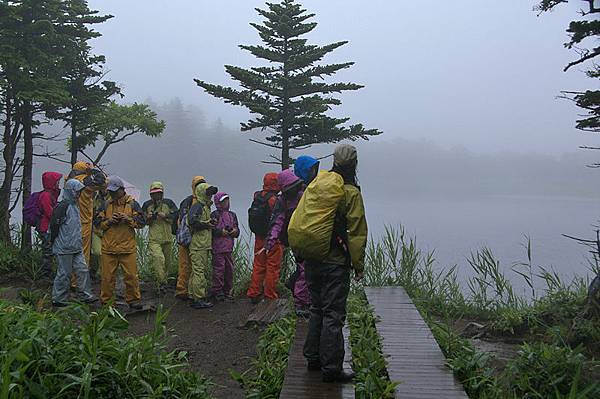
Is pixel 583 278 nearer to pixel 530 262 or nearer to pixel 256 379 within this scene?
pixel 530 262

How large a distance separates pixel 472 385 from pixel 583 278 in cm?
396

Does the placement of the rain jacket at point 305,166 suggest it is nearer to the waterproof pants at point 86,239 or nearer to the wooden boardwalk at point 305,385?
the wooden boardwalk at point 305,385

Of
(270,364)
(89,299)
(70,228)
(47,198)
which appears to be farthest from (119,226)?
(270,364)

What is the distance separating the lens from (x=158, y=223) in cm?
787

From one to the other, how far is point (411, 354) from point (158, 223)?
456cm

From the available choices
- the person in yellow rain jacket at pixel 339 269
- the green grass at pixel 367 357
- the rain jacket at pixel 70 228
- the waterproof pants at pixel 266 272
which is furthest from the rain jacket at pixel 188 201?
the person in yellow rain jacket at pixel 339 269

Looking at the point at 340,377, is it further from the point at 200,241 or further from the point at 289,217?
the point at 200,241

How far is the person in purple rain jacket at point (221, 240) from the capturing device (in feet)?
24.7

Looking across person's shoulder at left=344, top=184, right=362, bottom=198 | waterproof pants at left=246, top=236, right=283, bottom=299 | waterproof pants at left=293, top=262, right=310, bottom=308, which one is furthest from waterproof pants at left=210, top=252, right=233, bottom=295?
person's shoulder at left=344, top=184, right=362, bottom=198

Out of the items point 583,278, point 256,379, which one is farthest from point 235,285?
point 583,278

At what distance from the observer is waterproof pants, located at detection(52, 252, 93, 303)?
683 centimetres

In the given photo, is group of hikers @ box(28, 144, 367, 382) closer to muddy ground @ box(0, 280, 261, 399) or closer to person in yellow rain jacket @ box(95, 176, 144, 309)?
person in yellow rain jacket @ box(95, 176, 144, 309)

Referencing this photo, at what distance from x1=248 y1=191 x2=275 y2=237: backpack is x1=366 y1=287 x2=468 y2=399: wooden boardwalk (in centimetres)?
170

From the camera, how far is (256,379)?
4359 mm
